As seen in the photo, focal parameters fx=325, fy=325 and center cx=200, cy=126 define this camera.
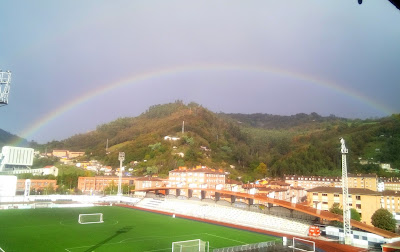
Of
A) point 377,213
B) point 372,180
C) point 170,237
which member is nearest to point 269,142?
point 372,180

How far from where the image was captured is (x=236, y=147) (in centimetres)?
12244

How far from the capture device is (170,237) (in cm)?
2641

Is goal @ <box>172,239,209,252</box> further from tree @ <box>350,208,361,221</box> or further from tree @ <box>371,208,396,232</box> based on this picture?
tree @ <box>350,208,361,221</box>

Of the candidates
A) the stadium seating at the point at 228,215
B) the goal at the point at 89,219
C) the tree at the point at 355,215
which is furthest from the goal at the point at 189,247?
the tree at the point at 355,215

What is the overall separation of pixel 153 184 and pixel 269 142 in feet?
268

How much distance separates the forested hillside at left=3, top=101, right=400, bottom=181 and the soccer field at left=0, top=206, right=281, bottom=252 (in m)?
54.0

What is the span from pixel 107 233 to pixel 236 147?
319 ft

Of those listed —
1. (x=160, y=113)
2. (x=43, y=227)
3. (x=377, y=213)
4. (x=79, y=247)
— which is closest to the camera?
(x=79, y=247)

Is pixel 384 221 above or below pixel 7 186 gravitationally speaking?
below

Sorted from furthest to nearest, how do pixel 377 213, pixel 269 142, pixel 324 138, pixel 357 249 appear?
pixel 269 142 → pixel 324 138 → pixel 377 213 → pixel 357 249

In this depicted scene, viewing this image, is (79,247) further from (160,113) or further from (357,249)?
(160,113)

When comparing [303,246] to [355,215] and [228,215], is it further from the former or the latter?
[355,215]

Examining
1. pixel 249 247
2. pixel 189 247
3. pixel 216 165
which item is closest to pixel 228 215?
pixel 249 247

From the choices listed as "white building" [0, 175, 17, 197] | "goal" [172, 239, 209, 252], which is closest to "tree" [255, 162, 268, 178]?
"white building" [0, 175, 17, 197]
